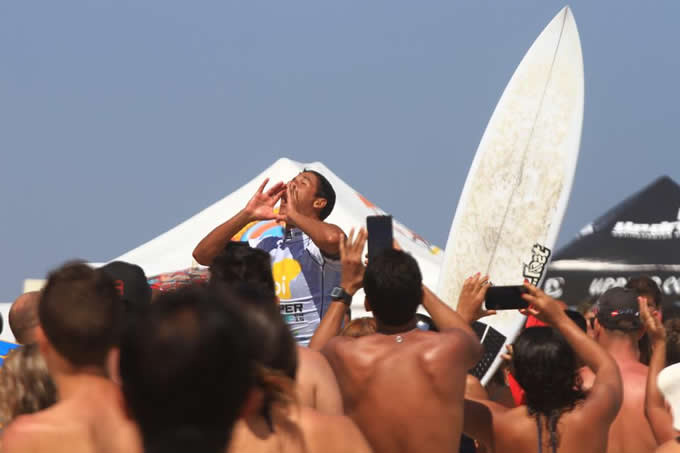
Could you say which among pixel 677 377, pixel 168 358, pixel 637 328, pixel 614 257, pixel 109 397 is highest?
pixel 168 358

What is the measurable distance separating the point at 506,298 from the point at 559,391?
488mm

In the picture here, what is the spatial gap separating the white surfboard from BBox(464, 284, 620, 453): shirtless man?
4.33 meters

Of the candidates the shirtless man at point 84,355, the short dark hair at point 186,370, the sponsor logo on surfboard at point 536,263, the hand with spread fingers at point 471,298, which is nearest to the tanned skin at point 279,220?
the hand with spread fingers at point 471,298

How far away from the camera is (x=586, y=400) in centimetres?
344

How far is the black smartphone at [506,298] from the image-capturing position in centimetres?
376

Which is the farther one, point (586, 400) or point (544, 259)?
point (544, 259)

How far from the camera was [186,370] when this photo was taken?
4.06ft

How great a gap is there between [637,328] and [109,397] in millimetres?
2804

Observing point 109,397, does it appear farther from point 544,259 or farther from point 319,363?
point 544,259

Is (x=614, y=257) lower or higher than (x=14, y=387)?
lower

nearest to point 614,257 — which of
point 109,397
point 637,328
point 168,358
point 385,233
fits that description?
point 637,328

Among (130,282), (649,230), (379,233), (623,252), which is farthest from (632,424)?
(649,230)

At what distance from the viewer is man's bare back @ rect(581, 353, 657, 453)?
4141 mm

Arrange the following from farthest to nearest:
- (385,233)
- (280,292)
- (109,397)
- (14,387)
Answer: (280,292) < (385,233) < (14,387) < (109,397)
